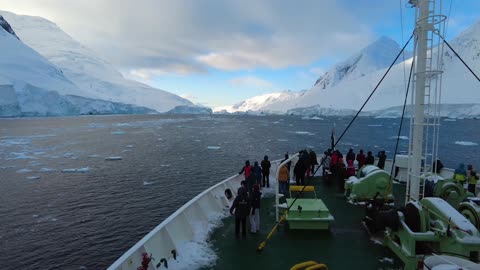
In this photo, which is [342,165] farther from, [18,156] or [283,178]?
[18,156]

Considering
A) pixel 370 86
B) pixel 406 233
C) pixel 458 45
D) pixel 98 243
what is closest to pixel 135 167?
pixel 98 243

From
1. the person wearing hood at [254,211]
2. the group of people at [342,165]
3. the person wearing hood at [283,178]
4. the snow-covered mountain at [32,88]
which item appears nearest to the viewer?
the person wearing hood at [254,211]

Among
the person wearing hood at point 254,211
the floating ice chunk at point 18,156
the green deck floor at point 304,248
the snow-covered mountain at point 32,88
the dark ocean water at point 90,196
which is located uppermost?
the snow-covered mountain at point 32,88

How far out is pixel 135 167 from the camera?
27984 mm

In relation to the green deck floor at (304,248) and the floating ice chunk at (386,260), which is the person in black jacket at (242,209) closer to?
the green deck floor at (304,248)

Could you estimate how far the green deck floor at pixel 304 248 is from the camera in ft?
21.2

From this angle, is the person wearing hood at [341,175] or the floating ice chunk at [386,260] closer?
the floating ice chunk at [386,260]

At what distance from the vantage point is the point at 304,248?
707cm

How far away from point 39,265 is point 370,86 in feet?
653

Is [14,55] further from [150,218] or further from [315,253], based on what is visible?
[315,253]

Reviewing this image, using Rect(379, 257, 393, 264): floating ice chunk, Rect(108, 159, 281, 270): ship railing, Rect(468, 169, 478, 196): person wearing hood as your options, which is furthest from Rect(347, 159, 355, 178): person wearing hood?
Rect(379, 257, 393, 264): floating ice chunk

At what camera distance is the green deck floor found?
645 cm

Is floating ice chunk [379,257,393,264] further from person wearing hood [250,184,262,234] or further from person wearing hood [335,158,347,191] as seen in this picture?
person wearing hood [335,158,347,191]

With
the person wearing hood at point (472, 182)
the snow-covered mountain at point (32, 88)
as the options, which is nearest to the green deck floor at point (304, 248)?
the person wearing hood at point (472, 182)
